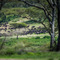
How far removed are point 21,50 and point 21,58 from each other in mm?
2373

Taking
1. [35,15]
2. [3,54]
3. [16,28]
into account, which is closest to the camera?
[3,54]

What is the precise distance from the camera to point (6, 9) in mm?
31906

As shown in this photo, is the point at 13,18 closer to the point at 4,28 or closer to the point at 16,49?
the point at 4,28

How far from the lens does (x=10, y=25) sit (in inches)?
1419

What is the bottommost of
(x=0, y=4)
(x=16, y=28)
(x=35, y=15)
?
(x=16, y=28)

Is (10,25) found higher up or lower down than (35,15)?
lower down

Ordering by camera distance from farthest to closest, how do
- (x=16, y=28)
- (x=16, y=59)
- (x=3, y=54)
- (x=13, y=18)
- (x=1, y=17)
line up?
(x=13, y=18) < (x=1, y=17) < (x=16, y=28) < (x=3, y=54) < (x=16, y=59)

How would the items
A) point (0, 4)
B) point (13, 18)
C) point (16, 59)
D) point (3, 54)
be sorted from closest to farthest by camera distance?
point (16, 59) < point (3, 54) < point (0, 4) < point (13, 18)

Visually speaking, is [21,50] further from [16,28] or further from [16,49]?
[16,28]

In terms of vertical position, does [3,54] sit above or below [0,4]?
below

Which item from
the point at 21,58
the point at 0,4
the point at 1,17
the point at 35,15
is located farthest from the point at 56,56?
the point at 1,17

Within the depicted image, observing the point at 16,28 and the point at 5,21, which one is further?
the point at 5,21

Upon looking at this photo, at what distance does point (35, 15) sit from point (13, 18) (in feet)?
45.7

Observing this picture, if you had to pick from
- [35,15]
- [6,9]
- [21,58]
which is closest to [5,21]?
[6,9]
